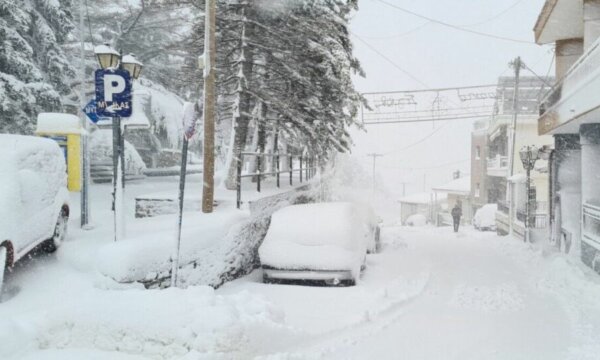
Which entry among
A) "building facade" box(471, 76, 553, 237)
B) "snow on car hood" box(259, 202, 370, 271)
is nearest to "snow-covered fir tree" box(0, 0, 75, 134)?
"snow on car hood" box(259, 202, 370, 271)

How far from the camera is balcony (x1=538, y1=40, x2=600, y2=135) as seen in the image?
927 cm

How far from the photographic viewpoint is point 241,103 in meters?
12.6

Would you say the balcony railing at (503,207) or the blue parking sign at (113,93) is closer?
the blue parking sign at (113,93)

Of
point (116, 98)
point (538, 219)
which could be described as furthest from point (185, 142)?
point (538, 219)

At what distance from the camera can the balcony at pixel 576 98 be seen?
30.4 feet

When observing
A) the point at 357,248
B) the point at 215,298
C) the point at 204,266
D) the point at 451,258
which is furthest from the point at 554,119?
the point at 215,298

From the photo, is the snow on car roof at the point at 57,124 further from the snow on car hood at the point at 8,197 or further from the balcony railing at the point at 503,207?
the balcony railing at the point at 503,207

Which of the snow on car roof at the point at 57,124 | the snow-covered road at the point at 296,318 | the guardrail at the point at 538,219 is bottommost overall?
the guardrail at the point at 538,219

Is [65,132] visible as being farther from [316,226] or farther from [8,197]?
[316,226]

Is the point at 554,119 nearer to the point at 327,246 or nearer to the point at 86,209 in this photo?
the point at 327,246

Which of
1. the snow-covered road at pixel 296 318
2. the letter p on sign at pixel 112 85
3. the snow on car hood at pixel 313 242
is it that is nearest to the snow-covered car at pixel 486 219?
the snow-covered road at pixel 296 318

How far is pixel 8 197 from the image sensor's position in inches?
213

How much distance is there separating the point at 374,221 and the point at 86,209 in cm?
657

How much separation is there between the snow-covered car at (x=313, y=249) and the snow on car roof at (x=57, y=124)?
4496 mm
